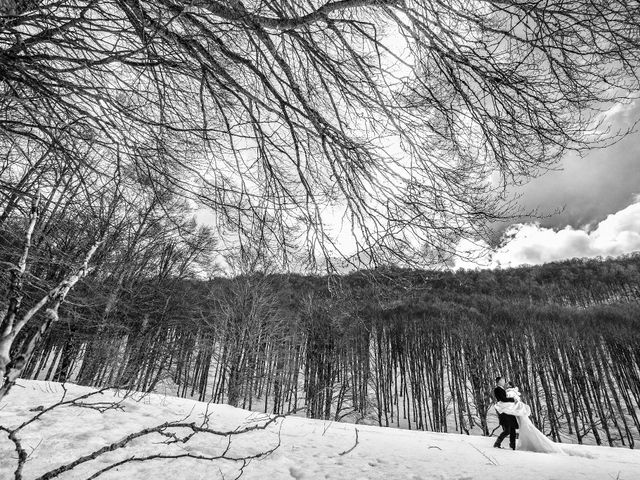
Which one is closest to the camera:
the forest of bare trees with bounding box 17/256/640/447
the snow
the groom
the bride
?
the snow

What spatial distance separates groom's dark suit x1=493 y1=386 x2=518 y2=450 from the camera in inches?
247

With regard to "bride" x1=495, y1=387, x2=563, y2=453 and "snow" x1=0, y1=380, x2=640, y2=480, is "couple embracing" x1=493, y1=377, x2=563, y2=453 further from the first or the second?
"snow" x1=0, y1=380, x2=640, y2=480

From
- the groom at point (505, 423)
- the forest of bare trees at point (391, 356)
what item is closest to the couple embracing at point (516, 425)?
the groom at point (505, 423)

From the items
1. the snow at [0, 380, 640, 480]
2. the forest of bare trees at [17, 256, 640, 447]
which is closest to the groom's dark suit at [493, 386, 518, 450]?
the snow at [0, 380, 640, 480]

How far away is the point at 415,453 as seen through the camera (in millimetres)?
4551

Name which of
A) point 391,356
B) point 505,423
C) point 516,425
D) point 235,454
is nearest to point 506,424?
point 505,423

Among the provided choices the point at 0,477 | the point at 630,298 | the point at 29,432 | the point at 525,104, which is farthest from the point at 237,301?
the point at 630,298

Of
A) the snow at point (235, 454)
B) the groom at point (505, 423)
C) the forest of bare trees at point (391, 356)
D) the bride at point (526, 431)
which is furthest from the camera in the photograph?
the forest of bare trees at point (391, 356)

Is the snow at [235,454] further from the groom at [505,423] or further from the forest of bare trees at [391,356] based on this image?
the forest of bare trees at [391,356]

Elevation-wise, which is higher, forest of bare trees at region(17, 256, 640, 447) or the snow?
forest of bare trees at region(17, 256, 640, 447)

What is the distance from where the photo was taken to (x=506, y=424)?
21.0ft

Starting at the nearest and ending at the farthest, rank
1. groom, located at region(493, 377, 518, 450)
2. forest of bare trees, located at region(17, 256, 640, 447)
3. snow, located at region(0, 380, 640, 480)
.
A: snow, located at region(0, 380, 640, 480), groom, located at region(493, 377, 518, 450), forest of bare trees, located at region(17, 256, 640, 447)

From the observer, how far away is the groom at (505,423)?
627cm

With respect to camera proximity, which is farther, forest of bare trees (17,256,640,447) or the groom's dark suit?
forest of bare trees (17,256,640,447)
